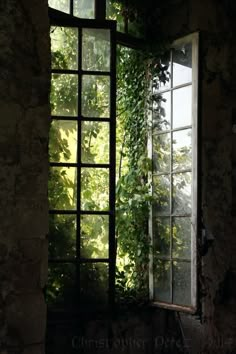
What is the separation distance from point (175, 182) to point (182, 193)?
104 millimetres

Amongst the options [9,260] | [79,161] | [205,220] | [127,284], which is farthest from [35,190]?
[127,284]

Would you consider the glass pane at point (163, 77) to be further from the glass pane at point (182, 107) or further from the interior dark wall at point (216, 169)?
the interior dark wall at point (216, 169)

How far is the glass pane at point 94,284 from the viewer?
11.6 ft

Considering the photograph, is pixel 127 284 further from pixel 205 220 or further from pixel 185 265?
pixel 205 220

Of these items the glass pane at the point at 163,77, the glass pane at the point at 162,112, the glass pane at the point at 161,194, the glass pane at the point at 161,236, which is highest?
the glass pane at the point at 163,77

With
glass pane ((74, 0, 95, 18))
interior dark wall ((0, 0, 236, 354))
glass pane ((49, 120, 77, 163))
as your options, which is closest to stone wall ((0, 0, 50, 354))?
glass pane ((49, 120, 77, 163))

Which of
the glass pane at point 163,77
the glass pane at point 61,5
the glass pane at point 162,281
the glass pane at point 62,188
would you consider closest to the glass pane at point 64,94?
the glass pane at point 62,188

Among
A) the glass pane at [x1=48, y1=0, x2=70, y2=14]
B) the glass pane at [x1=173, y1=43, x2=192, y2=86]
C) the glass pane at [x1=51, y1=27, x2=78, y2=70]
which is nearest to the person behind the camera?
the glass pane at [x1=51, y1=27, x2=78, y2=70]

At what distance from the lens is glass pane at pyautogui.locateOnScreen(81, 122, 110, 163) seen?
Answer: 3.62m

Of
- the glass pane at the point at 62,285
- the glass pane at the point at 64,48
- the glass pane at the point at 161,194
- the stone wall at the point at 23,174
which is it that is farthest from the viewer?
the glass pane at the point at 161,194

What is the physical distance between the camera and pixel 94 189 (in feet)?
11.9

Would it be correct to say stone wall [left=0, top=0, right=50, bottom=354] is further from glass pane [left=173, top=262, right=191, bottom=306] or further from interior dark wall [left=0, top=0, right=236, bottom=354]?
glass pane [left=173, top=262, right=191, bottom=306]

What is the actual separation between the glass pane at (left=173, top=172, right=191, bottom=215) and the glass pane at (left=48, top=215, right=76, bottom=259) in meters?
0.79

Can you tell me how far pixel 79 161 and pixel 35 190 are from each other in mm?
1147
